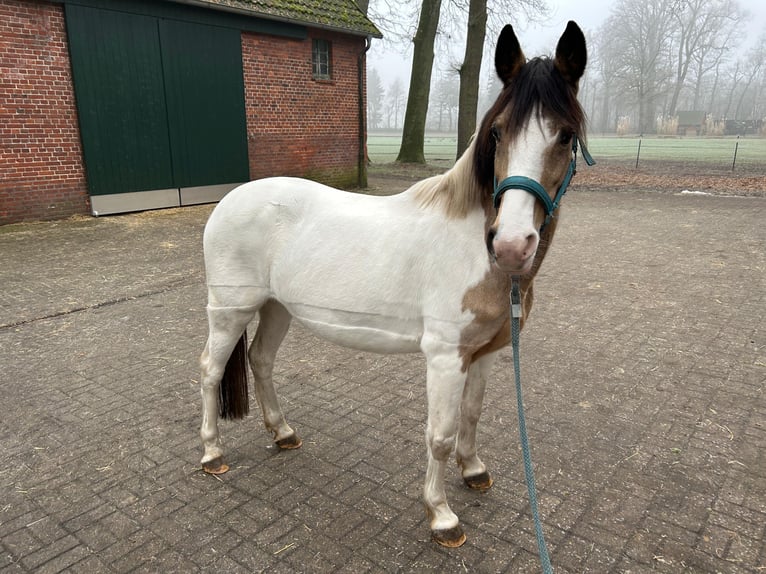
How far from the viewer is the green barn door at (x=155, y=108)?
10633 mm

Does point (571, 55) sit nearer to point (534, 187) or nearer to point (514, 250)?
point (534, 187)

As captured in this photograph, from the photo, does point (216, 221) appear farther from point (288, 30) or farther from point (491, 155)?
point (288, 30)

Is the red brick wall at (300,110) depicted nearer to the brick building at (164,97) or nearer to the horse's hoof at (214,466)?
the brick building at (164,97)

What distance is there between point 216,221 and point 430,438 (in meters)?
1.63

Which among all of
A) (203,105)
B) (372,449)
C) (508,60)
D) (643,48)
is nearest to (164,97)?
(203,105)

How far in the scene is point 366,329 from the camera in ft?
8.44

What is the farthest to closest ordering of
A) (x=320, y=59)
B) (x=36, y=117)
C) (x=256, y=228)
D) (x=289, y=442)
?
(x=320, y=59) → (x=36, y=117) → (x=289, y=442) → (x=256, y=228)

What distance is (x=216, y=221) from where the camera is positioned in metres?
2.93

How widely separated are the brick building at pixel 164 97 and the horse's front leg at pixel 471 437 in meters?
10.6

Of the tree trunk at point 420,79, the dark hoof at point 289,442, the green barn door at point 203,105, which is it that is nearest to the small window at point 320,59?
the green barn door at point 203,105

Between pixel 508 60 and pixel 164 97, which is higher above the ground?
pixel 164 97

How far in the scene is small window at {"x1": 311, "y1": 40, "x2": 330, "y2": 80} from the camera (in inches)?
569

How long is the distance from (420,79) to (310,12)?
9.44 meters

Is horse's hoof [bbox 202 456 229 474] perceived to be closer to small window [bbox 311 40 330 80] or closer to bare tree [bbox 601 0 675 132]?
small window [bbox 311 40 330 80]
